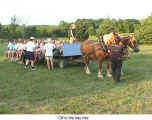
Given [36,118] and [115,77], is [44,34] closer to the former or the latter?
[115,77]

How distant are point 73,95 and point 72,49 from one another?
5.07 meters

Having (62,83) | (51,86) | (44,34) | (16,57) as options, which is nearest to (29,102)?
(51,86)

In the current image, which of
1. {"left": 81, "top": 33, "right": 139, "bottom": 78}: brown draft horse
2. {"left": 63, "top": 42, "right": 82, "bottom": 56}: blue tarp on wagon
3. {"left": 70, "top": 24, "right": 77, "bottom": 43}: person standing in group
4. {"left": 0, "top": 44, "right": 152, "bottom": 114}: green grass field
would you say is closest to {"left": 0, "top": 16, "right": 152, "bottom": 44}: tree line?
{"left": 70, "top": 24, "right": 77, "bottom": 43}: person standing in group

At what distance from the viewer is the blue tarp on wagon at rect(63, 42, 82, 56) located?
10.8 metres

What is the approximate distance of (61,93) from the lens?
6441 mm

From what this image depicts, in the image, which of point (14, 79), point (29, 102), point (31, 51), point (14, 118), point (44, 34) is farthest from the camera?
point (44, 34)

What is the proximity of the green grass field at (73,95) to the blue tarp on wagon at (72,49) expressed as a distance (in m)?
2.27

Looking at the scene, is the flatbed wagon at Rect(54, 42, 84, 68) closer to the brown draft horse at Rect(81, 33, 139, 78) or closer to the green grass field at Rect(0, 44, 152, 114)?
the brown draft horse at Rect(81, 33, 139, 78)

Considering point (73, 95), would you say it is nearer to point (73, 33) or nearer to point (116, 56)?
point (116, 56)

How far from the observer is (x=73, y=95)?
623 cm

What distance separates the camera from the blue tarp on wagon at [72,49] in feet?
35.4

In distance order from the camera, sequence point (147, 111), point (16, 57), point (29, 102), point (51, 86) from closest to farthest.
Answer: point (147, 111), point (29, 102), point (51, 86), point (16, 57)

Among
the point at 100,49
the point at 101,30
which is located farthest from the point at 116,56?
the point at 101,30

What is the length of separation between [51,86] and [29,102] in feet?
5.77
